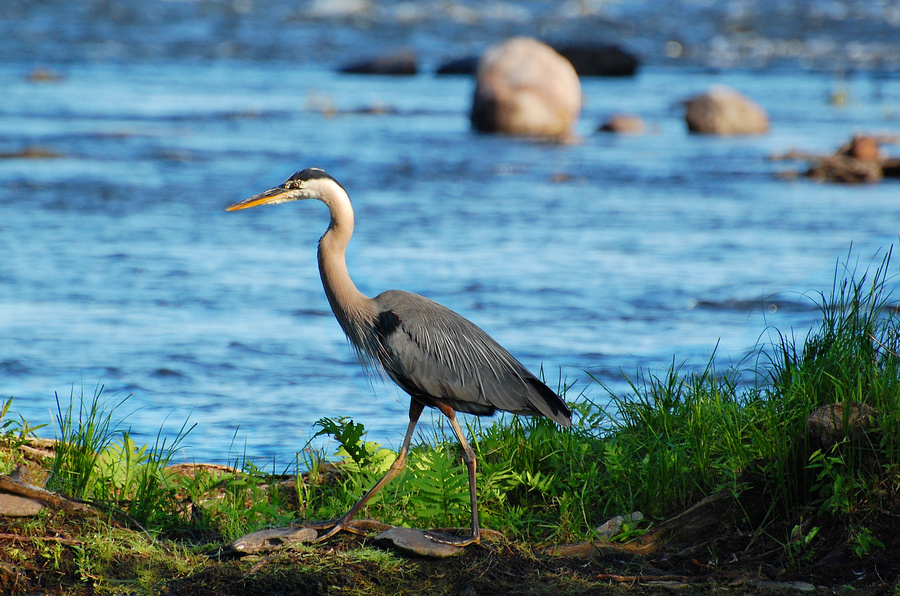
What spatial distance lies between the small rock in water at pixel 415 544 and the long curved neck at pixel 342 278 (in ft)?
3.09

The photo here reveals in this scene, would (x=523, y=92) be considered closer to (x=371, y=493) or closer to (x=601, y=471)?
(x=601, y=471)

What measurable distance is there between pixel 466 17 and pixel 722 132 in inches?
1192

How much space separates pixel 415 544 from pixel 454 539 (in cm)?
18

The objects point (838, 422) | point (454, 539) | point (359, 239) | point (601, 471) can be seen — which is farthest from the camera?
point (359, 239)

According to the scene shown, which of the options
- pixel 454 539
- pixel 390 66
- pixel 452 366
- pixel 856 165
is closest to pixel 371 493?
pixel 454 539

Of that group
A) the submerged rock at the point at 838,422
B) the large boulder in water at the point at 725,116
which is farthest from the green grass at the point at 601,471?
the large boulder in water at the point at 725,116

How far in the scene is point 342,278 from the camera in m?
5.04

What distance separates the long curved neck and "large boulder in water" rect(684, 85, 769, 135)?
15700 millimetres

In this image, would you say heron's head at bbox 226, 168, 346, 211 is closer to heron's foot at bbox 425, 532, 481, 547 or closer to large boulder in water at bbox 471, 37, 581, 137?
heron's foot at bbox 425, 532, 481, 547

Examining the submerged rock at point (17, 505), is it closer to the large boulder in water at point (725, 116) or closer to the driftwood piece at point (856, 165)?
the driftwood piece at point (856, 165)

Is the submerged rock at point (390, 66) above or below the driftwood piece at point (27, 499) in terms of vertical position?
above

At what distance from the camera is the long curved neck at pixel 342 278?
5.01 m

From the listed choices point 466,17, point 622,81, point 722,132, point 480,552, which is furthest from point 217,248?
point 466,17

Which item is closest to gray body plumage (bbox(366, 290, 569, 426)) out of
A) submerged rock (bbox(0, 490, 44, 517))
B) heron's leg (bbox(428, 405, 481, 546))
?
heron's leg (bbox(428, 405, 481, 546))
